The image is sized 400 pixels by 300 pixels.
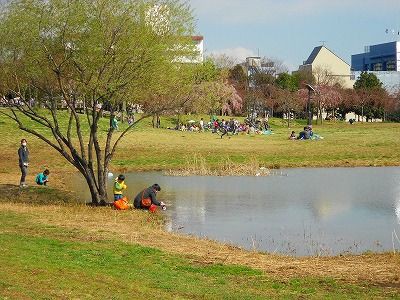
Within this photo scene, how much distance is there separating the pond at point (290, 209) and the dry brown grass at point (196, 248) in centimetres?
121

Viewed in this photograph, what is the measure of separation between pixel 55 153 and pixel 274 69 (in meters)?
87.3

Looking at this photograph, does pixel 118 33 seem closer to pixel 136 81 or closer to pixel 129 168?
pixel 136 81

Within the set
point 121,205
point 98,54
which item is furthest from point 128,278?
point 98,54

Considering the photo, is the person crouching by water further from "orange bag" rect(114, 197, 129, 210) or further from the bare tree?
the bare tree

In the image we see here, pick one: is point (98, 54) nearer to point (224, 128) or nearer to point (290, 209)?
point (290, 209)

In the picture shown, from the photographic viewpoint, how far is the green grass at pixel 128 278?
1013 cm

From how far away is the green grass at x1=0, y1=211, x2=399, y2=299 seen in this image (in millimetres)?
10133

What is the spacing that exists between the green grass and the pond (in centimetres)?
394

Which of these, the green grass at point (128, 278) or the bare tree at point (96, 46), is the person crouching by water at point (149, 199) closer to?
the bare tree at point (96, 46)

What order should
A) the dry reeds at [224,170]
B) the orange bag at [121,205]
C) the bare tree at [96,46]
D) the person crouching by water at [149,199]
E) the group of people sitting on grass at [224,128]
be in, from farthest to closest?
the group of people sitting on grass at [224,128] → the dry reeds at [224,170] → the person crouching by water at [149,199] → the orange bag at [121,205] → the bare tree at [96,46]

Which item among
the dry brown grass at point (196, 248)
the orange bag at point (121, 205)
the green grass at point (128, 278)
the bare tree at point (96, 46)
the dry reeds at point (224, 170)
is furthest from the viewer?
the dry reeds at point (224, 170)

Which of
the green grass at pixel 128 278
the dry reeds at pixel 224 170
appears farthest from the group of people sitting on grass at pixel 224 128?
the green grass at pixel 128 278

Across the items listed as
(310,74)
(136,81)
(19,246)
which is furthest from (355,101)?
(19,246)

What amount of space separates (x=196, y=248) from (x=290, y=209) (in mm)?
8615
